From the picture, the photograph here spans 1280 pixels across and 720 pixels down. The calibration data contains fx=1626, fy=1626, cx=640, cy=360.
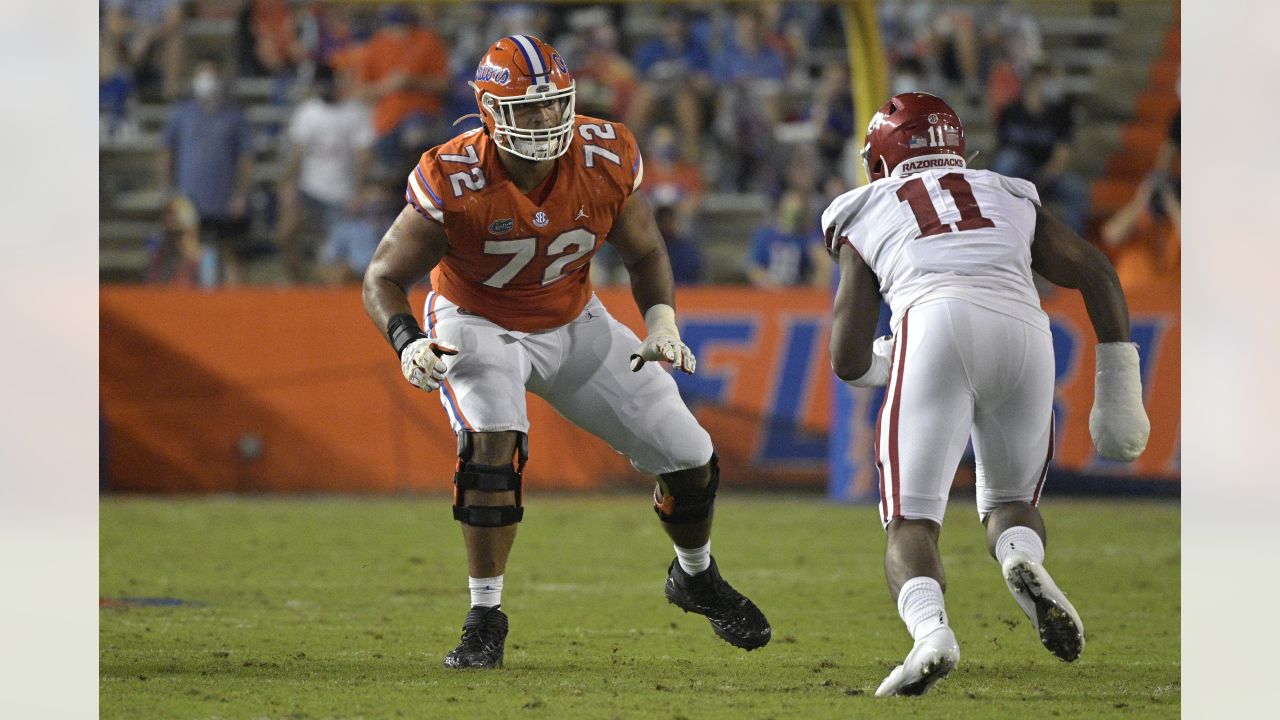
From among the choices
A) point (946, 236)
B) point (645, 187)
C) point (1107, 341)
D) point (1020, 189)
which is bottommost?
point (645, 187)

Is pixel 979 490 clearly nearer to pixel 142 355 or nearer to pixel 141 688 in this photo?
pixel 141 688

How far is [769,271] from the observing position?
444 inches

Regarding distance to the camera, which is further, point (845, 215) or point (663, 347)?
point (663, 347)

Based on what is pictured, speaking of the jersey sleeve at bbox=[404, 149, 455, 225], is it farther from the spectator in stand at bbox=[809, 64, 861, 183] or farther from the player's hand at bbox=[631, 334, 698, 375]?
the spectator in stand at bbox=[809, 64, 861, 183]

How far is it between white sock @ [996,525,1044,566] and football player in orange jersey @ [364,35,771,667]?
3.34 feet

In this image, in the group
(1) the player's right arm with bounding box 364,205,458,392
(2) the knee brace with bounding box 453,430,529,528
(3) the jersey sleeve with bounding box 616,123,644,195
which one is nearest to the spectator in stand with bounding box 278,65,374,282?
(3) the jersey sleeve with bounding box 616,123,644,195

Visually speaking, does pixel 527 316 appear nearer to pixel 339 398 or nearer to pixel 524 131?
pixel 524 131

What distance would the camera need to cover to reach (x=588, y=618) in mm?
5852

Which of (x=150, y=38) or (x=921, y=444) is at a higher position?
(x=150, y=38)

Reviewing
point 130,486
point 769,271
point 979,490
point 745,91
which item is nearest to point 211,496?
point 130,486

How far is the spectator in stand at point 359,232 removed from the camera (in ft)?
36.8

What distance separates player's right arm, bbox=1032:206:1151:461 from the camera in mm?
4277

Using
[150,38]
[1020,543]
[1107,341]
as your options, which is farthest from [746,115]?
[1020,543]

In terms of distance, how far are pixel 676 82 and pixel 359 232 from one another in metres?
2.88
